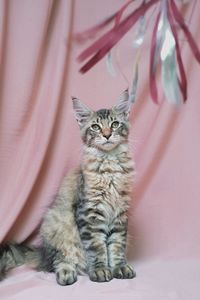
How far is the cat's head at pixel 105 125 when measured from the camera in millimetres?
1413

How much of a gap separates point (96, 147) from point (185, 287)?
537 millimetres

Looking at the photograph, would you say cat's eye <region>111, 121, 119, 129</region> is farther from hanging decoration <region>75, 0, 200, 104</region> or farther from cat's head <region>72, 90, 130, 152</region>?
hanging decoration <region>75, 0, 200, 104</region>

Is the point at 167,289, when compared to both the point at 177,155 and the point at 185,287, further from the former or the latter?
the point at 177,155

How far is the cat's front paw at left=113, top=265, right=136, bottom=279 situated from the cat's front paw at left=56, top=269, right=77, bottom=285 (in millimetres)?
137

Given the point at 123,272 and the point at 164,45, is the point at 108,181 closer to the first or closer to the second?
the point at 123,272

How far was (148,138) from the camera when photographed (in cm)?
169

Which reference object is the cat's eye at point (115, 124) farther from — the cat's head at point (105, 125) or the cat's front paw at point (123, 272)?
the cat's front paw at point (123, 272)

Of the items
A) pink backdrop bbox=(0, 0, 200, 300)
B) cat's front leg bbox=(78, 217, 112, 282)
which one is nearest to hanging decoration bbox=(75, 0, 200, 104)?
pink backdrop bbox=(0, 0, 200, 300)

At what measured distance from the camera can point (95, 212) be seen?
145 centimetres

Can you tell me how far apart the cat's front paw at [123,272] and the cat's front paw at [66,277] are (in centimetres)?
14

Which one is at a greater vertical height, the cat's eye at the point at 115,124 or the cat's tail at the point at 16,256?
the cat's eye at the point at 115,124

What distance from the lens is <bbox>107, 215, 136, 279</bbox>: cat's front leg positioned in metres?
1.45

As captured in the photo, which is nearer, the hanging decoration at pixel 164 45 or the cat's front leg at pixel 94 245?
the hanging decoration at pixel 164 45

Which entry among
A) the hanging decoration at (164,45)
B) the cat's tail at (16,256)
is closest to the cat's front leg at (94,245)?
the cat's tail at (16,256)
